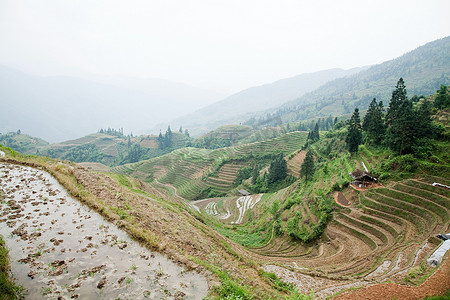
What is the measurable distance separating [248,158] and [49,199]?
63935mm

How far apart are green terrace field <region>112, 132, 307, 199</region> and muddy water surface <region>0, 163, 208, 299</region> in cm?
4940

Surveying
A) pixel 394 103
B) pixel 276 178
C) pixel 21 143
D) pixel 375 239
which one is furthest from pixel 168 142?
pixel 375 239

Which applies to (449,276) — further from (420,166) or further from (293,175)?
(293,175)

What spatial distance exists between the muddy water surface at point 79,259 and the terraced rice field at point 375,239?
8.52 meters

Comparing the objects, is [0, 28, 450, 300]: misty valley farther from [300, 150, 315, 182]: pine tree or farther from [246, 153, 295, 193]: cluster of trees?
[246, 153, 295, 193]: cluster of trees

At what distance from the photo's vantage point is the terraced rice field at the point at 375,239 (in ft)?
46.2

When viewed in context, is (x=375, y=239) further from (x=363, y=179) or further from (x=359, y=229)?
(x=363, y=179)

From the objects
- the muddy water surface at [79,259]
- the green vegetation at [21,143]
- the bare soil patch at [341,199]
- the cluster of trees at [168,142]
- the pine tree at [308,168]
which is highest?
the green vegetation at [21,143]

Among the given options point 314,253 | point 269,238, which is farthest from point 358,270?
point 269,238

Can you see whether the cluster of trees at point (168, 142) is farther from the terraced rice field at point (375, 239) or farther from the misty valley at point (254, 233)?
the terraced rice field at point (375, 239)

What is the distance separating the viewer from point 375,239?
60.1 ft

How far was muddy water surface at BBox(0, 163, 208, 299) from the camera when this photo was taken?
250 inches

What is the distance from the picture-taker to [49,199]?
11.7 m

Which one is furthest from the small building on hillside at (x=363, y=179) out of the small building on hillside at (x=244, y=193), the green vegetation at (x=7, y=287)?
the small building on hillside at (x=244, y=193)
